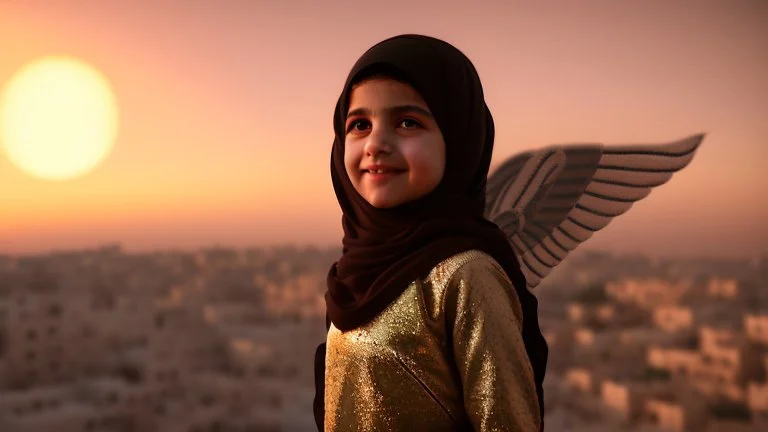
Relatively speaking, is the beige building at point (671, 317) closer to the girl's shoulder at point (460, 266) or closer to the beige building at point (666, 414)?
the beige building at point (666, 414)

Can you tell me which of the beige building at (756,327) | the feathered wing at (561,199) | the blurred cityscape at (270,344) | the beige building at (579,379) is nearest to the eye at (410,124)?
the feathered wing at (561,199)

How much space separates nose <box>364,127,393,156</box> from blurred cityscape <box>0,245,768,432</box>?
2.84m

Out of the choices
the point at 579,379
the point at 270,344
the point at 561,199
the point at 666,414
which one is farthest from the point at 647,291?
the point at 561,199

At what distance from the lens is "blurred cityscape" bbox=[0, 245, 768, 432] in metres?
3.91

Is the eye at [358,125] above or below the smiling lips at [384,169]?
above

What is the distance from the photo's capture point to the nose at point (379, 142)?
29.1 inches

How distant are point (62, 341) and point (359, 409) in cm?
453

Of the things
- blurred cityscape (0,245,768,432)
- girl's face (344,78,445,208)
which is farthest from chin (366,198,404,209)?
blurred cityscape (0,245,768,432)

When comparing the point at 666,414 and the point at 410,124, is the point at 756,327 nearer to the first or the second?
the point at 666,414

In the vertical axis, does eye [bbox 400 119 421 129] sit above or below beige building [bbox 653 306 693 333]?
above

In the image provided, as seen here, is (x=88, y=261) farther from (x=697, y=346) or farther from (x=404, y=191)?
(x=404, y=191)

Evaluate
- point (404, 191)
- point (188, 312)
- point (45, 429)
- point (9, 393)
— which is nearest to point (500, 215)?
point (404, 191)

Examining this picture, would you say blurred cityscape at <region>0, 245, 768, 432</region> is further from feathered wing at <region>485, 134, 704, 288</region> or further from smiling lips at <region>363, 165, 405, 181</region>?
smiling lips at <region>363, 165, 405, 181</region>

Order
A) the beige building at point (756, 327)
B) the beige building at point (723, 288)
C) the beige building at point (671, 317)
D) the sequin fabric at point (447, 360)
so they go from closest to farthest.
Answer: the sequin fabric at point (447, 360)
the beige building at point (723, 288)
the beige building at point (756, 327)
the beige building at point (671, 317)
